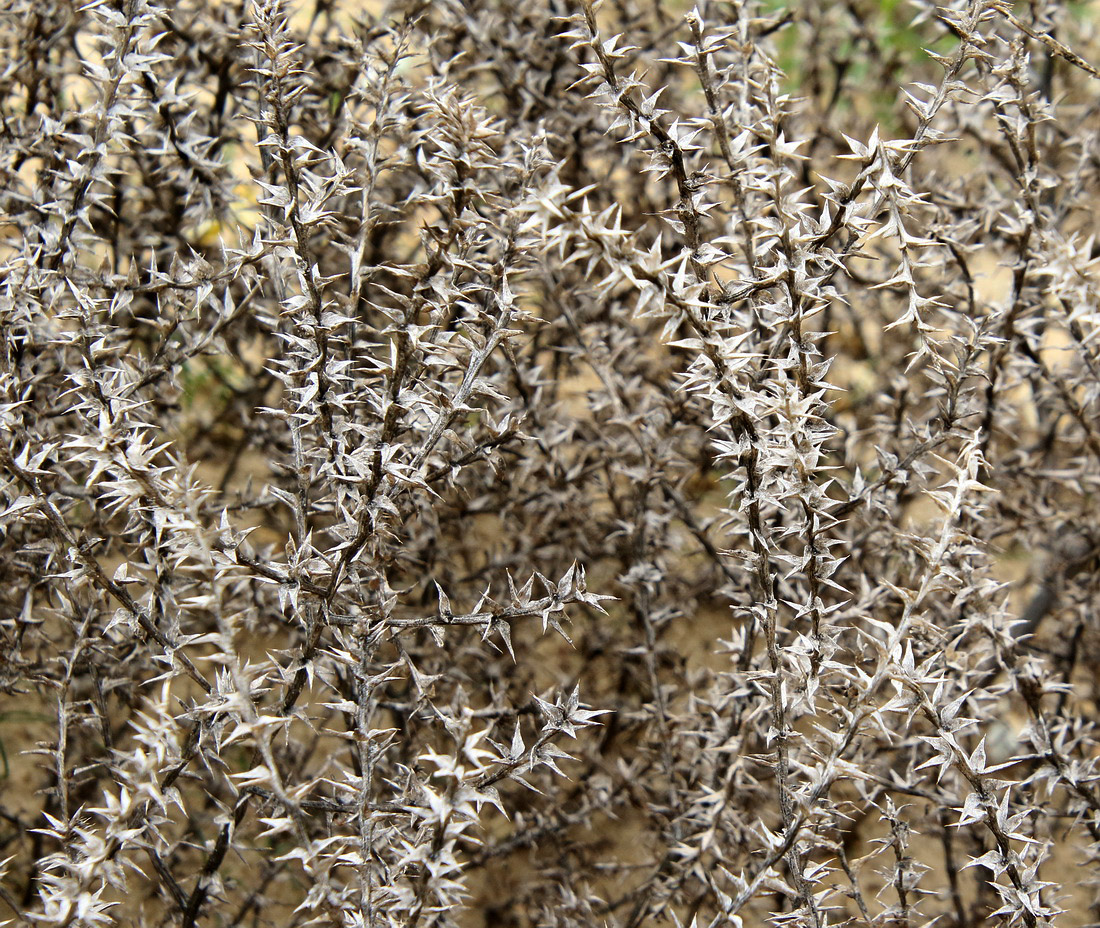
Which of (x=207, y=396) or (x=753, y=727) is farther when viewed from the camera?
(x=207, y=396)

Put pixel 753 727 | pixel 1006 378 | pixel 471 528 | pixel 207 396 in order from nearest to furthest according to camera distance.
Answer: pixel 753 727 → pixel 1006 378 → pixel 471 528 → pixel 207 396

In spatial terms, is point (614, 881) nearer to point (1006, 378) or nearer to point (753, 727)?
point (753, 727)

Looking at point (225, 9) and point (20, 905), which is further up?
point (225, 9)

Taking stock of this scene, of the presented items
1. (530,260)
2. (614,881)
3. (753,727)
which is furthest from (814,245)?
(614,881)

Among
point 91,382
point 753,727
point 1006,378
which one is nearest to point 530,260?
point 91,382

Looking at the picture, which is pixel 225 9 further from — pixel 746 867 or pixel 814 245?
pixel 746 867

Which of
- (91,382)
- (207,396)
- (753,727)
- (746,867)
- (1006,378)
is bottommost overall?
(207,396)

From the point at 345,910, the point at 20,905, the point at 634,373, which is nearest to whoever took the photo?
the point at 345,910
